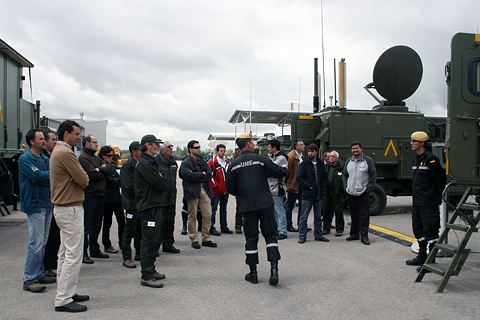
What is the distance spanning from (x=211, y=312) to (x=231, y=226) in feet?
16.0

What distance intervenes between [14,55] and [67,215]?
715 centimetres

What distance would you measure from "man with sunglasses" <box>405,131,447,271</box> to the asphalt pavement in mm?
455

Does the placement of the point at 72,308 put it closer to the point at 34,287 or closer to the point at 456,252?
the point at 34,287

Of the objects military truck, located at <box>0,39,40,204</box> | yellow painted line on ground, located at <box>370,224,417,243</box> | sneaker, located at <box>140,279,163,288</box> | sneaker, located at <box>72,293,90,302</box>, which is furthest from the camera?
military truck, located at <box>0,39,40,204</box>

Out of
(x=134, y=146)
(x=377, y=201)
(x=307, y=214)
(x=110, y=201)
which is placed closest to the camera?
(x=134, y=146)

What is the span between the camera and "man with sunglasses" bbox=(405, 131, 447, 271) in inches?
196

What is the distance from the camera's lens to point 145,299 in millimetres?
3922

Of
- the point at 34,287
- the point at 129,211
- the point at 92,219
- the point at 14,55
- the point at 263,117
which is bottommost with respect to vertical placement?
the point at 34,287

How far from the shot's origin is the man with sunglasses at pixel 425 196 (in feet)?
16.4

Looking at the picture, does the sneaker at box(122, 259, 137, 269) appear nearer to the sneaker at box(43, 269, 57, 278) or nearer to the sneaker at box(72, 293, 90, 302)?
the sneaker at box(43, 269, 57, 278)

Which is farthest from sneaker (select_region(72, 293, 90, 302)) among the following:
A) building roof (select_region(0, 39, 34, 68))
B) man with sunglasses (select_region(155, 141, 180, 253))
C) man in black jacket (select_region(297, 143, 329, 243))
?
building roof (select_region(0, 39, 34, 68))

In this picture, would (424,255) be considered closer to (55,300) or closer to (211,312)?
(211,312)

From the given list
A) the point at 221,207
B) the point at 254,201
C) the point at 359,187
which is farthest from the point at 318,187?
the point at 254,201

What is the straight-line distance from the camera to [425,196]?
5031mm
